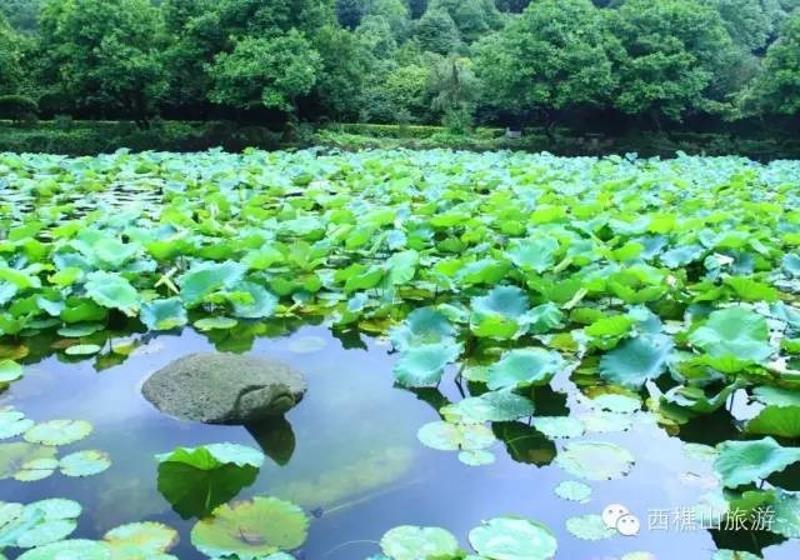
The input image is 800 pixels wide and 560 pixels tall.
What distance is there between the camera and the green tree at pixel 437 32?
35.2 meters

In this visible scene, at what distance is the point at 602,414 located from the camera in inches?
102

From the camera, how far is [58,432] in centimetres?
246

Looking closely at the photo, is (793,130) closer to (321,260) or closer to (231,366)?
(321,260)

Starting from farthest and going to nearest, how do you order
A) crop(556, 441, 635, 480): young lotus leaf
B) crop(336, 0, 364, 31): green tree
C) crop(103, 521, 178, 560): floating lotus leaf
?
crop(336, 0, 364, 31): green tree, crop(556, 441, 635, 480): young lotus leaf, crop(103, 521, 178, 560): floating lotus leaf

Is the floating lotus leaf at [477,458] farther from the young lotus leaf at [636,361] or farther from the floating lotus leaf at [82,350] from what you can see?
the floating lotus leaf at [82,350]

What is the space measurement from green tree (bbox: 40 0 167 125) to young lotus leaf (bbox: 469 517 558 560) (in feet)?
58.2

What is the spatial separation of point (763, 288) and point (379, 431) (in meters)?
1.92

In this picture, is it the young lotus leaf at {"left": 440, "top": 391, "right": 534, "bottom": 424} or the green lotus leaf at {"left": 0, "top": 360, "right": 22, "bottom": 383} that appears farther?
the green lotus leaf at {"left": 0, "top": 360, "right": 22, "bottom": 383}

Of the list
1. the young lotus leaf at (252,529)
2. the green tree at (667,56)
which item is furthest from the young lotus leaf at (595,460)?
the green tree at (667,56)

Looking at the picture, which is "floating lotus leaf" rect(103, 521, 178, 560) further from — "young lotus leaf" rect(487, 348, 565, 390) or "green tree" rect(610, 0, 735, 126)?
"green tree" rect(610, 0, 735, 126)

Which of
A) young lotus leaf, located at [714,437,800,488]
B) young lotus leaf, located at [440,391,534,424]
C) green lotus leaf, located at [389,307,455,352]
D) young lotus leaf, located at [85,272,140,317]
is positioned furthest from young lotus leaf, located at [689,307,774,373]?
young lotus leaf, located at [85,272,140,317]

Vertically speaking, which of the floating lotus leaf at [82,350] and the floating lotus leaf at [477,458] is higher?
the floating lotus leaf at [477,458]

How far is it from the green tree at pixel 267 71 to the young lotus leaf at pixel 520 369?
15243 millimetres

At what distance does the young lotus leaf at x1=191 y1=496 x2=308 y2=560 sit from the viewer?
5.98 ft
